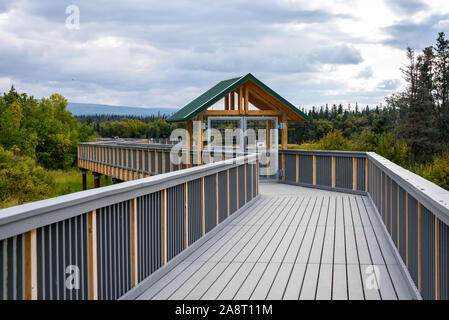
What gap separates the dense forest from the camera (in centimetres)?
1898

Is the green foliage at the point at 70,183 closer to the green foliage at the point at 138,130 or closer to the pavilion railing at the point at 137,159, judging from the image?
the pavilion railing at the point at 137,159

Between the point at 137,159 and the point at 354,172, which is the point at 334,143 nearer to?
the point at 354,172

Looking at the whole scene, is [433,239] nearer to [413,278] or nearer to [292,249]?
[413,278]

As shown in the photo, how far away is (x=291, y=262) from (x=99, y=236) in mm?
2814

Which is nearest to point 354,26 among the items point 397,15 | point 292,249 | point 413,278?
point 397,15

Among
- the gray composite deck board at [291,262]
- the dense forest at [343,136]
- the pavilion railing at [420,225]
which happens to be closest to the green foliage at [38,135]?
the dense forest at [343,136]

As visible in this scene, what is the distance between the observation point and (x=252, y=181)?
1082 cm

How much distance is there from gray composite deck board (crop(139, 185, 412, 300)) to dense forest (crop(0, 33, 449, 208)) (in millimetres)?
7819

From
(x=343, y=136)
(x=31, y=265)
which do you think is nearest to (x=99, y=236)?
(x=31, y=265)

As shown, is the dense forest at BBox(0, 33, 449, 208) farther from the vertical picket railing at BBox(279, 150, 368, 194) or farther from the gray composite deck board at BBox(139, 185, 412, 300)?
the gray composite deck board at BBox(139, 185, 412, 300)

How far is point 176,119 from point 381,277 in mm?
12011

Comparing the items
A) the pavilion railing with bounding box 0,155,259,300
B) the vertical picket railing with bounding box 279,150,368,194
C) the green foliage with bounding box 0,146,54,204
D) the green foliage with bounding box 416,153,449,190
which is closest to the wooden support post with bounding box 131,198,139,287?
the pavilion railing with bounding box 0,155,259,300

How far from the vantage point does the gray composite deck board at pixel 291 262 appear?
4.60m

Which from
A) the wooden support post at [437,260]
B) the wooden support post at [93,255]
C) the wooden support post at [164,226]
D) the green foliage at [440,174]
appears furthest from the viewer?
the green foliage at [440,174]
